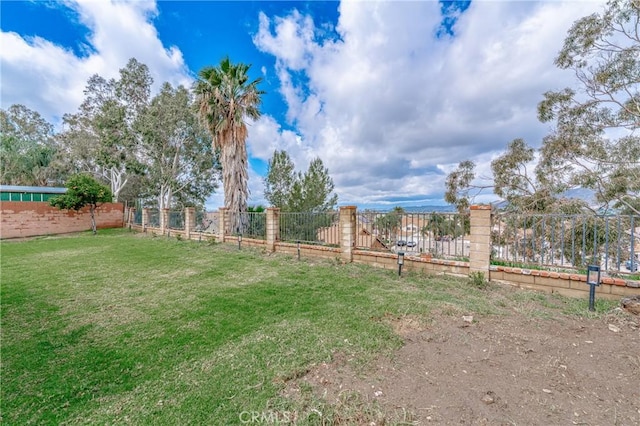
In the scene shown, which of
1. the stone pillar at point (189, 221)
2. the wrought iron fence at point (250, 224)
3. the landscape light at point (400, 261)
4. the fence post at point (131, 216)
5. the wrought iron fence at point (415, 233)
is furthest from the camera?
the fence post at point (131, 216)

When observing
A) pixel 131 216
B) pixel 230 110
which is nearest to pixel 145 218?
pixel 131 216

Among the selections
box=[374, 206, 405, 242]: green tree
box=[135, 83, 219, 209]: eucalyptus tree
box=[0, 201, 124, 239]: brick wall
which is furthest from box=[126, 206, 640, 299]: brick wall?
box=[0, 201, 124, 239]: brick wall

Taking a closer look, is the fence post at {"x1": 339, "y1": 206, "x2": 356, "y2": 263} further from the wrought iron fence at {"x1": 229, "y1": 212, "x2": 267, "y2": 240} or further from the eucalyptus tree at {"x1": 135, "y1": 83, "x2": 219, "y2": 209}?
the eucalyptus tree at {"x1": 135, "y1": 83, "x2": 219, "y2": 209}

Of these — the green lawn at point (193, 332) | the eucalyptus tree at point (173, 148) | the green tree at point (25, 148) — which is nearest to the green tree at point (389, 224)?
the green lawn at point (193, 332)

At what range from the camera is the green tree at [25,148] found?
22219 millimetres

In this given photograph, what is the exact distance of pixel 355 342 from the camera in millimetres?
2834

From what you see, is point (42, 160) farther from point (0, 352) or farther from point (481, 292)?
point (481, 292)

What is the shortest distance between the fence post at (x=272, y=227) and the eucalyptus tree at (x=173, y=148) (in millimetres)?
11128

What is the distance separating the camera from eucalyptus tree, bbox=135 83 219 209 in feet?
56.3

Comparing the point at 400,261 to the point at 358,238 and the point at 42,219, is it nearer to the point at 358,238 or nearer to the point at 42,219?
the point at 358,238

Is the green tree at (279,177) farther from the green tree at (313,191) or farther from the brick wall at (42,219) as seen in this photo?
the brick wall at (42,219)

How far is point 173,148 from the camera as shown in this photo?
1838 cm

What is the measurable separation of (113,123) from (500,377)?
73.2ft

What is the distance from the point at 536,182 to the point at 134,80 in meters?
24.2
